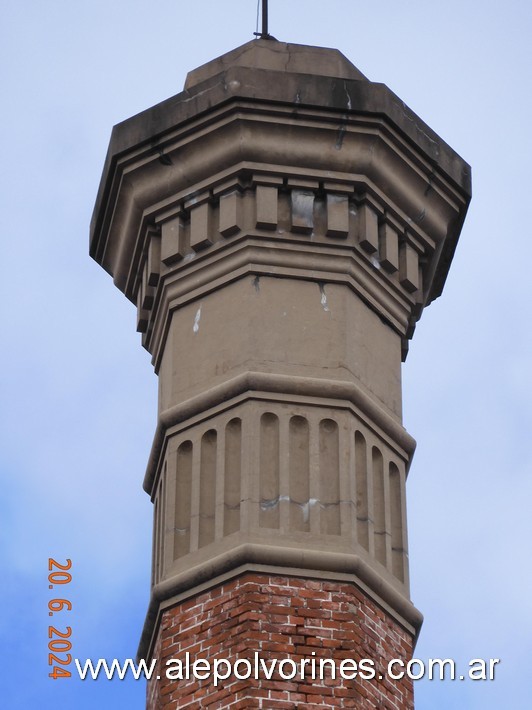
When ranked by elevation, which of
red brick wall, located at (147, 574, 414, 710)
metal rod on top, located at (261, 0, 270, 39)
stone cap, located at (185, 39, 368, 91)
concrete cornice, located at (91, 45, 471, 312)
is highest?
metal rod on top, located at (261, 0, 270, 39)

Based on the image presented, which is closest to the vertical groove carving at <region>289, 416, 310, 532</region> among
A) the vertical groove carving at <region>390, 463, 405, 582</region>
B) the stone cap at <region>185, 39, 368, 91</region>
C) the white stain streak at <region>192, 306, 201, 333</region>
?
the vertical groove carving at <region>390, 463, 405, 582</region>

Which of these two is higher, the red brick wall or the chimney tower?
the chimney tower

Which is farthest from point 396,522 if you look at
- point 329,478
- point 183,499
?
point 183,499

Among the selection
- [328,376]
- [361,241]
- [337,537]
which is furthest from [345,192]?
[337,537]

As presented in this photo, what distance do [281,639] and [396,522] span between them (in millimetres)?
1631

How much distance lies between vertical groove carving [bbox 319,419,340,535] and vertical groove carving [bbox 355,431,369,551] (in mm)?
168

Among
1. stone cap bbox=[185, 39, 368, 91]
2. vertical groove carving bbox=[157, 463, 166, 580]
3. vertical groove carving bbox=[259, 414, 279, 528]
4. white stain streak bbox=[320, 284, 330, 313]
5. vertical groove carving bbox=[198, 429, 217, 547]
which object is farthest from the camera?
stone cap bbox=[185, 39, 368, 91]

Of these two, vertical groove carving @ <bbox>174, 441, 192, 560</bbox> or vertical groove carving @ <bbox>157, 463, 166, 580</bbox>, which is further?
vertical groove carving @ <bbox>157, 463, 166, 580</bbox>

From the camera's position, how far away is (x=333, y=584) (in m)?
15.0

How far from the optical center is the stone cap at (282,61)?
17484mm

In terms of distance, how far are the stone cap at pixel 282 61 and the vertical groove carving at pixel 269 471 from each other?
3051mm

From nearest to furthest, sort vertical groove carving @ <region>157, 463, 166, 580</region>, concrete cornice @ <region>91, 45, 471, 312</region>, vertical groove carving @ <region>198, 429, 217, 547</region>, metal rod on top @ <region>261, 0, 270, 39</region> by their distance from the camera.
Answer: vertical groove carving @ <region>198, 429, 217, 547</region>
vertical groove carving @ <region>157, 463, 166, 580</region>
concrete cornice @ <region>91, 45, 471, 312</region>
metal rod on top @ <region>261, 0, 270, 39</region>

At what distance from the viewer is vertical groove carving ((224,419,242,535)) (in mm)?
15305

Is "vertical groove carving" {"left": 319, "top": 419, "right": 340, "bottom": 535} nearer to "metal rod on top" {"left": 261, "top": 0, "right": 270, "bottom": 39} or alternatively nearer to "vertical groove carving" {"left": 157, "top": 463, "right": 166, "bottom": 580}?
"vertical groove carving" {"left": 157, "top": 463, "right": 166, "bottom": 580}
